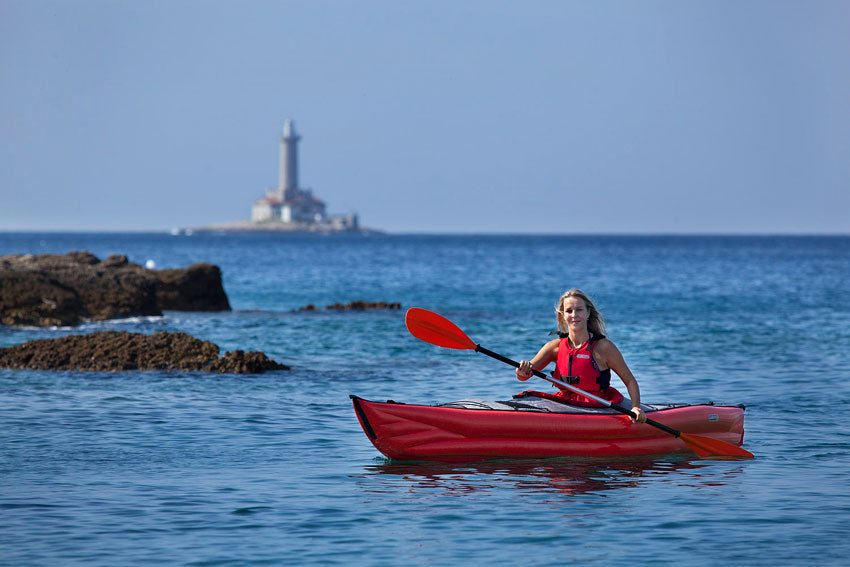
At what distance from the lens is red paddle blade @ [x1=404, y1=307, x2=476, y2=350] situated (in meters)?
10.5

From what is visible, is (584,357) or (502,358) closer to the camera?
(584,357)

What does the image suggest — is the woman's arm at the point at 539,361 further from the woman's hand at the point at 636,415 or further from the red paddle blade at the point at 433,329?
the red paddle blade at the point at 433,329

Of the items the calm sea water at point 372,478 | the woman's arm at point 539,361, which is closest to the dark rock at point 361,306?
the calm sea water at point 372,478

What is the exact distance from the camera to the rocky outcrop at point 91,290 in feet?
75.0

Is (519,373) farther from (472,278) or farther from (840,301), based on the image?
(472,278)

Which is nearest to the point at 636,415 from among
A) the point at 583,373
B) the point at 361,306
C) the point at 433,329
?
the point at 583,373

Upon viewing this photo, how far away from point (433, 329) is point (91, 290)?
16.4 m

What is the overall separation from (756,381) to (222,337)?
1119 centimetres

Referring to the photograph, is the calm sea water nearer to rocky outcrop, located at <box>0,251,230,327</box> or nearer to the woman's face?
the woman's face

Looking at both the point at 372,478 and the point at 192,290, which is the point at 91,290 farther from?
the point at 372,478

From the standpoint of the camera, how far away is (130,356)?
15.8 metres

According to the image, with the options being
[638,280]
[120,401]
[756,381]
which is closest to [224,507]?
[120,401]

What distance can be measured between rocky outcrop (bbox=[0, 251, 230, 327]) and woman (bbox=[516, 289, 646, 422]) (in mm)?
15902

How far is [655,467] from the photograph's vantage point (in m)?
9.48
